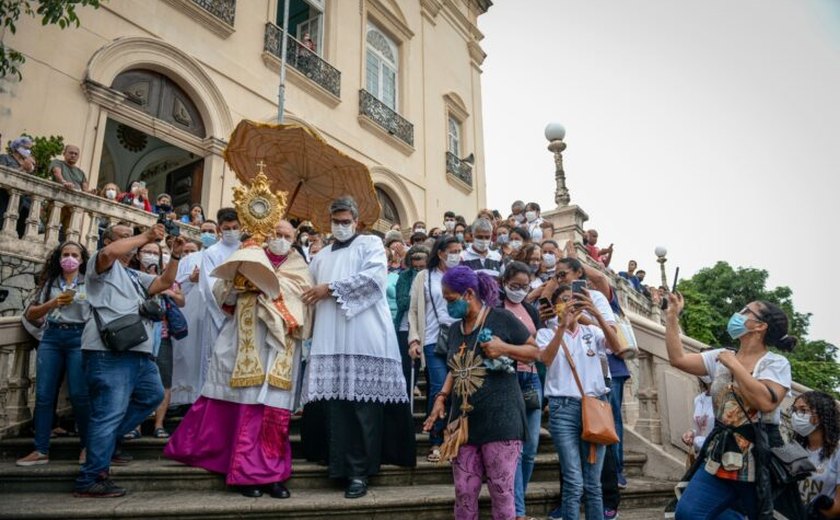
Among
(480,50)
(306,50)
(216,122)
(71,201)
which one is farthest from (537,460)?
(480,50)

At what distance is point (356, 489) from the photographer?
3875 mm

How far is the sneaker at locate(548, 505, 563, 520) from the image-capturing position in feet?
13.5

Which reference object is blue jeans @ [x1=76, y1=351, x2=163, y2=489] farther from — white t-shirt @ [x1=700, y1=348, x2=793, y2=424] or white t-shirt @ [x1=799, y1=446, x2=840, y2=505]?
white t-shirt @ [x1=799, y1=446, x2=840, y2=505]

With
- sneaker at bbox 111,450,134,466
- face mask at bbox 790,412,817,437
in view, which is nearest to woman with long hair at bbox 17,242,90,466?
sneaker at bbox 111,450,134,466

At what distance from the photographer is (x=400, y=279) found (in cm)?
589

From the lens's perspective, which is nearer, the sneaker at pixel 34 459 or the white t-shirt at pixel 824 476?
the white t-shirt at pixel 824 476

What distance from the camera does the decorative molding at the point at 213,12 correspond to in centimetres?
1090

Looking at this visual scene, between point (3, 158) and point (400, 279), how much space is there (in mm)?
5137

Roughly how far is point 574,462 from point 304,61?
490 inches

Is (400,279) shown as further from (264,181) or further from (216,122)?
(216,122)

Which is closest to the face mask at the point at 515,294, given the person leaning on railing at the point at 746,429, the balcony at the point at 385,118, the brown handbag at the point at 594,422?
the brown handbag at the point at 594,422

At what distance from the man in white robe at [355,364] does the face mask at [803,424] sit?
282 centimetres

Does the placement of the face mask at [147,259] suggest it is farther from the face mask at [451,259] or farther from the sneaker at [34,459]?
the face mask at [451,259]

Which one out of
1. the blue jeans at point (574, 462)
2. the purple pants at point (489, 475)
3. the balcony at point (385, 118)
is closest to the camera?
the purple pants at point (489, 475)
